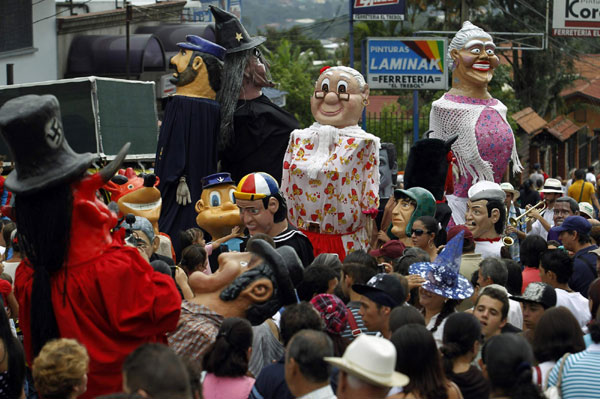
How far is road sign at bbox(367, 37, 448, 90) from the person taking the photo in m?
18.0

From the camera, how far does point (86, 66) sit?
27.5m

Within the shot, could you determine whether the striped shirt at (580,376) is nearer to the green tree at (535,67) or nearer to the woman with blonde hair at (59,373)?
the woman with blonde hair at (59,373)

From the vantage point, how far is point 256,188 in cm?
789

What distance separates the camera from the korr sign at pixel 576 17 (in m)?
22.9

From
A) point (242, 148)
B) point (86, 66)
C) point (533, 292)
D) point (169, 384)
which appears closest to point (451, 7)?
point (86, 66)

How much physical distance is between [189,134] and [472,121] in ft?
9.85

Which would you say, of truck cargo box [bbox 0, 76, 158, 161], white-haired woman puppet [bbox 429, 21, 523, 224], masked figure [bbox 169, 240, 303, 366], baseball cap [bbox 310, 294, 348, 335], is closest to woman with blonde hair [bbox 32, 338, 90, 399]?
masked figure [bbox 169, 240, 303, 366]

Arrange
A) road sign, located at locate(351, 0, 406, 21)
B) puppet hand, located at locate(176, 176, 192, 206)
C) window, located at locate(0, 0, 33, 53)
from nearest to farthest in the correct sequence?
puppet hand, located at locate(176, 176, 192, 206), road sign, located at locate(351, 0, 406, 21), window, located at locate(0, 0, 33, 53)

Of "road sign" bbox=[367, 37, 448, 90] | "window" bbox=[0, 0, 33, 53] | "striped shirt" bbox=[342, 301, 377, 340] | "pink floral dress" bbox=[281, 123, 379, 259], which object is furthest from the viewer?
"window" bbox=[0, 0, 33, 53]

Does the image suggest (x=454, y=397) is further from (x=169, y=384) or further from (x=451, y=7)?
(x=451, y=7)

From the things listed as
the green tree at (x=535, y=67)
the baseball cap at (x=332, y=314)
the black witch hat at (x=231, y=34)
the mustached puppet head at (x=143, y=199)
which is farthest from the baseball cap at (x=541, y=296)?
the green tree at (x=535, y=67)

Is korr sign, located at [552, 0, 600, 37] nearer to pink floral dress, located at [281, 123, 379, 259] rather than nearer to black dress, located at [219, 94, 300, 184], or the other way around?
black dress, located at [219, 94, 300, 184]

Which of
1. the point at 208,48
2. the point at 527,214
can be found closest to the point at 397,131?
the point at 527,214

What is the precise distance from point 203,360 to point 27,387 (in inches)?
50.7
